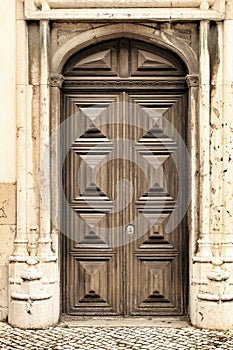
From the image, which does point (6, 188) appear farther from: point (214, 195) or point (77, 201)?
point (214, 195)

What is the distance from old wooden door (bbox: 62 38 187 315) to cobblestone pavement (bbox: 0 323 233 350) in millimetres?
559

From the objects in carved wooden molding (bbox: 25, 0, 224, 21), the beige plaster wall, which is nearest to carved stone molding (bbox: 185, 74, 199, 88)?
carved wooden molding (bbox: 25, 0, 224, 21)

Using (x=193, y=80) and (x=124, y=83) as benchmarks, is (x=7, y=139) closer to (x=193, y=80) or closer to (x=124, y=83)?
(x=124, y=83)

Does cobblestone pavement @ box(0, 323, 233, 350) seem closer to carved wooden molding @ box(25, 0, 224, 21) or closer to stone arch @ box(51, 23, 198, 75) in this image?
stone arch @ box(51, 23, 198, 75)

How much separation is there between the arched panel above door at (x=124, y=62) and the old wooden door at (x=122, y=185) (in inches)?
0.5

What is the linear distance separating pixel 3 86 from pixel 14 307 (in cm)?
250

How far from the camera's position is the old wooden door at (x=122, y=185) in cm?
762

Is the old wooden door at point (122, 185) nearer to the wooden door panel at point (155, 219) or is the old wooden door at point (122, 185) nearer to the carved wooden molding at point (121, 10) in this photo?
the wooden door panel at point (155, 219)

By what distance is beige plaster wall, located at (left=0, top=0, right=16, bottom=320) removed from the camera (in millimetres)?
7305

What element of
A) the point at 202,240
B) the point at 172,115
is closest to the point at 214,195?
the point at 202,240


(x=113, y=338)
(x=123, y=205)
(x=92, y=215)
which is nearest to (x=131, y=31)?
(x=123, y=205)

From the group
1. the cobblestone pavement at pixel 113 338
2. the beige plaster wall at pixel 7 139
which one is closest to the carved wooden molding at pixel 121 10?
the beige plaster wall at pixel 7 139

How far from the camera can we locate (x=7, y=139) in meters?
7.34

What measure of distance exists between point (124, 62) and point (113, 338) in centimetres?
318
